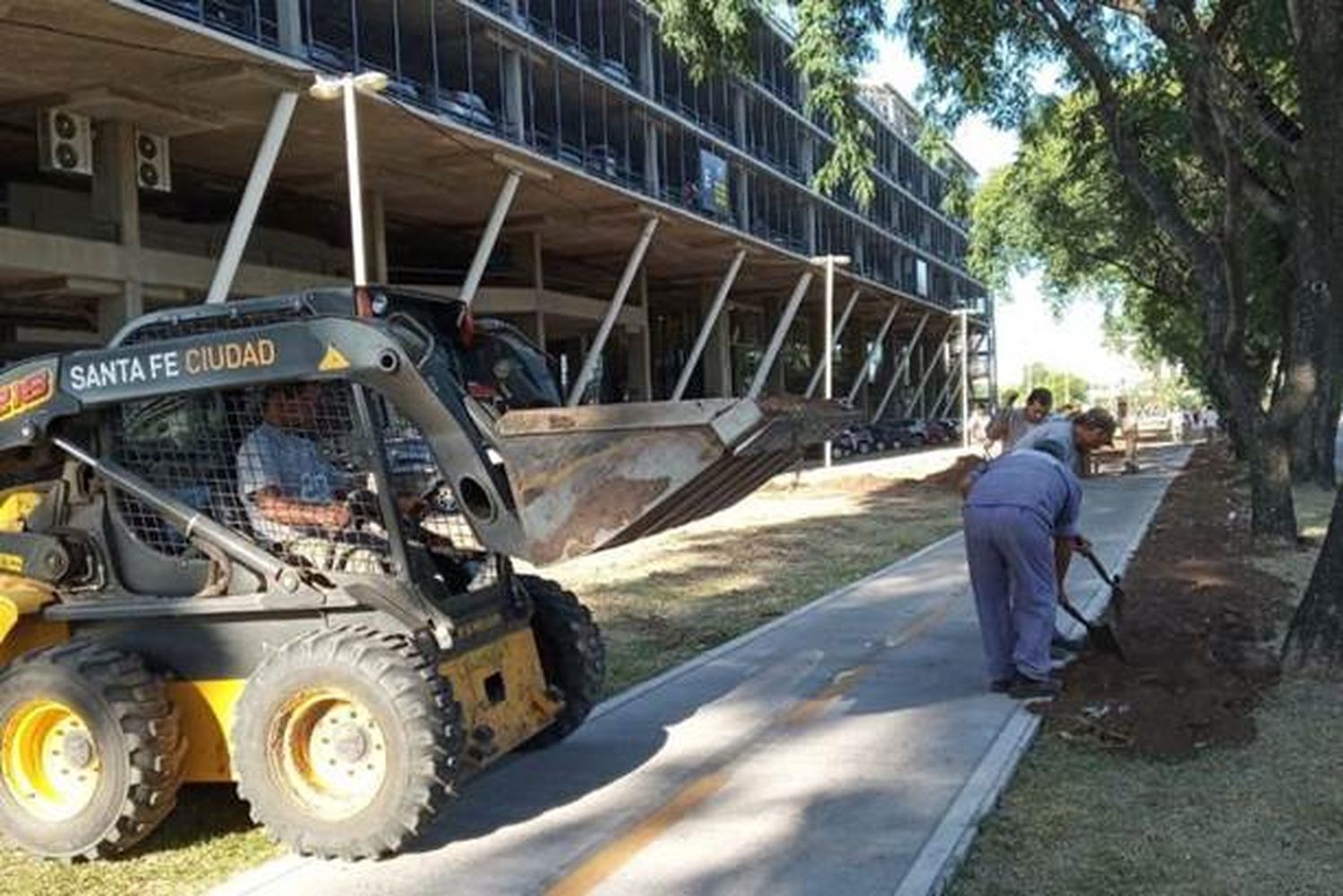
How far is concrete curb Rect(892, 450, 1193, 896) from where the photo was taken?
4812mm

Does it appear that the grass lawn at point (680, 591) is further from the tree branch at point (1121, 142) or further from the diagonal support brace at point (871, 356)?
the diagonal support brace at point (871, 356)

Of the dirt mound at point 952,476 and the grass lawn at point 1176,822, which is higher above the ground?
the dirt mound at point 952,476

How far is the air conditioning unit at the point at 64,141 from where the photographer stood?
2442 cm

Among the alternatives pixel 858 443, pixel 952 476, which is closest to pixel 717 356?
pixel 858 443

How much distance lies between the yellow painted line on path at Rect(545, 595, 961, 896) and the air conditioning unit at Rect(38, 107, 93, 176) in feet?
69.0

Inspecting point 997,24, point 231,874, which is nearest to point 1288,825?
point 231,874

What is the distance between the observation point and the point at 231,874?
5379 millimetres

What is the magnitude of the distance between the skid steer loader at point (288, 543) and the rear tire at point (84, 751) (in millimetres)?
11

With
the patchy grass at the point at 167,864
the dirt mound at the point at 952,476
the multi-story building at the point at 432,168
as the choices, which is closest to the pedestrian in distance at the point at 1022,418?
the multi-story building at the point at 432,168

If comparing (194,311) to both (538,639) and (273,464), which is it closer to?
(273,464)

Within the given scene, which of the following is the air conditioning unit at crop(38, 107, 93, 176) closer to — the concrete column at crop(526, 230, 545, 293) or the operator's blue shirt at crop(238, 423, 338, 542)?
the concrete column at crop(526, 230, 545, 293)

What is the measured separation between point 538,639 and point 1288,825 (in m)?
3.52

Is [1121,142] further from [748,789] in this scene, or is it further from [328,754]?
[328,754]

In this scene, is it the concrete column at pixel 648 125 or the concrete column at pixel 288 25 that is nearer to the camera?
the concrete column at pixel 288 25
